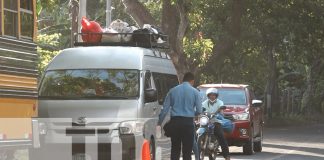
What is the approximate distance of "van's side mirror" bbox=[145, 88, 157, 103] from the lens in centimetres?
1419

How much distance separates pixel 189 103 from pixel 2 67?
3.70 m

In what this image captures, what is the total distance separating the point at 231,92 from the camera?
22906 mm

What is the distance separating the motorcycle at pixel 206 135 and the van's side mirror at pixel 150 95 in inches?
127

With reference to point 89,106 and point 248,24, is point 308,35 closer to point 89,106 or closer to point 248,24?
point 248,24

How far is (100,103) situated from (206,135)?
171 inches

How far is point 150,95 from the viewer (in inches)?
560

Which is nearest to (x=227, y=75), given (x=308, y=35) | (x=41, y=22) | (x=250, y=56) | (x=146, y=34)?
(x=250, y=56)

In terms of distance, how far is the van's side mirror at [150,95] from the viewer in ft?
46.5

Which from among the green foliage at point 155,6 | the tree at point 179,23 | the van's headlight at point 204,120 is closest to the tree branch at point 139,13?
the tree at point 179,23

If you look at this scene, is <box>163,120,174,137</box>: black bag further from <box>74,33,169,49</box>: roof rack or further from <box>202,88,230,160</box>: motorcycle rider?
<box>202,88,230,160</box>: motorcycle rider

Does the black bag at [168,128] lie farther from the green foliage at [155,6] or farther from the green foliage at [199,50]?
the green foliage at [155,6]

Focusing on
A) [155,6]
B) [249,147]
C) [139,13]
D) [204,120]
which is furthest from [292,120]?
[204,120]

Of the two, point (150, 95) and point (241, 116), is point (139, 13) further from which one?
point (150, 95)

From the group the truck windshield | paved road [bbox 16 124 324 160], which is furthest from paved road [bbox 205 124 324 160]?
the truck windshield
